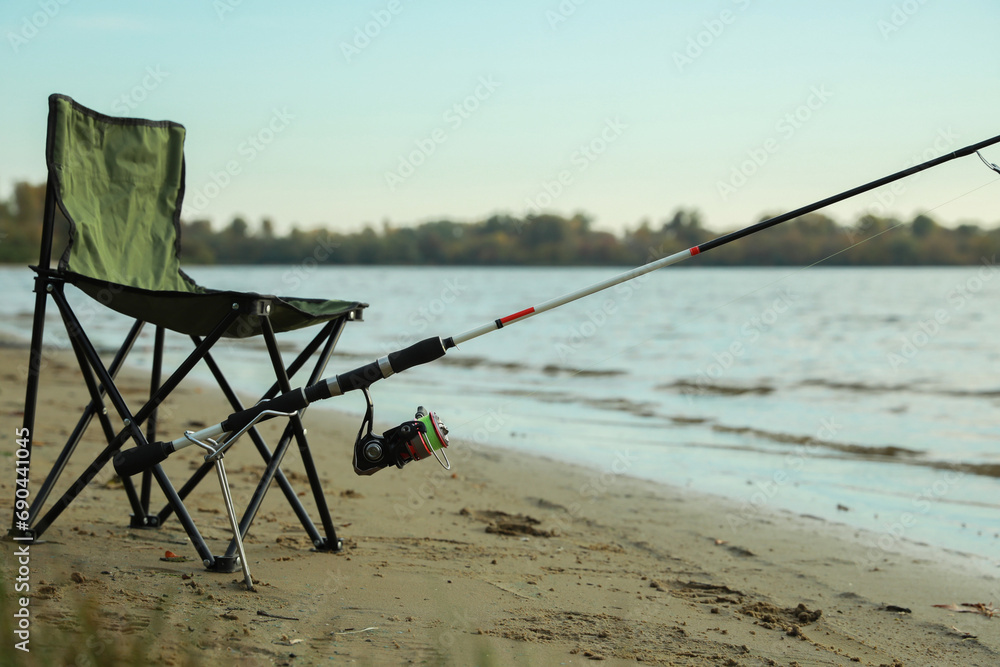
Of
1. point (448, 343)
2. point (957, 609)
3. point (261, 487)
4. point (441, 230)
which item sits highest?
point (441, 230)

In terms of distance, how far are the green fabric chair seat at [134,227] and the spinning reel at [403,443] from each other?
580mm

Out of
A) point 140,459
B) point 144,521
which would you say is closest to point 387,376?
point 140,459

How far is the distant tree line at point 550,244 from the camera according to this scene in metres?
45.2

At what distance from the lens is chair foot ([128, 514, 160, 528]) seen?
12.4ft

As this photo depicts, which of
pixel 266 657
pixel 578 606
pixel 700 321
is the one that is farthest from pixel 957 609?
pixel 700 321

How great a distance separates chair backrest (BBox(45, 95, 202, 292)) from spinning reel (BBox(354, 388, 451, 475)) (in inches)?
44.1

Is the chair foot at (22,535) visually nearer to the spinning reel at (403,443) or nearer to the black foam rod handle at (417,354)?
the spinning reel at (403,443)

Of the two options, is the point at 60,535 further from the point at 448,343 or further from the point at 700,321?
the point at 700,321

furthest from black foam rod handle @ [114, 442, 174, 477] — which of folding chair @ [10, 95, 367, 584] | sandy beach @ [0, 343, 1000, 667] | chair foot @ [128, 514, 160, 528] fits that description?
chair foot @ [128, 514, 160, 528]

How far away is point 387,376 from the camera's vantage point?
291 cm

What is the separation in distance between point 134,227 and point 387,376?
1.60 meters

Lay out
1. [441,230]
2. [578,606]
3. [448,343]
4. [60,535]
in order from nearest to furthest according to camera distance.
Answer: [448,343]
[578,606]
[60,535]
[441,230]

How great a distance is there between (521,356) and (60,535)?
1219 cm

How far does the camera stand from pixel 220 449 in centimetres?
294
